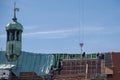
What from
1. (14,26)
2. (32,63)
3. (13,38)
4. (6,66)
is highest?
(14,26)

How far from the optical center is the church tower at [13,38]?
39.2m

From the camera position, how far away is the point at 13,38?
1566 inches

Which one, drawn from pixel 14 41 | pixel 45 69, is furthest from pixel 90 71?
pixel 14 41

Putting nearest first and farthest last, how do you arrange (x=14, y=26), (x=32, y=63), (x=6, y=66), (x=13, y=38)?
(x=14, y=26), (x=13, y=38), (x=6, y=66), (x=32, y=63)

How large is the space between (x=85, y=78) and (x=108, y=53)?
3.88 metres

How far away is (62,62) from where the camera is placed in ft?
138

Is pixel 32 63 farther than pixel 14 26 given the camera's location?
Yes

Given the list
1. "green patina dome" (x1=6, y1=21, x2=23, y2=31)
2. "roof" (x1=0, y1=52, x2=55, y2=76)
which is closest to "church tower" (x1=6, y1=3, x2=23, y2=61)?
→ "green patina dome" (x1=6, y1=21, x2=23, y2=31)

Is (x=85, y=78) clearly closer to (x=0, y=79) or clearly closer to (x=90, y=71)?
(x=90, y=71)

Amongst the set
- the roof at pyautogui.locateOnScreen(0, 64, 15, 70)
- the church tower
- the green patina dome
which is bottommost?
the roof at pyautogui.locateOnScreen(0, 64, 15, 70)

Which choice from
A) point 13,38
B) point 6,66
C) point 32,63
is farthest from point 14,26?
point 32,63

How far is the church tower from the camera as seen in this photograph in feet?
129

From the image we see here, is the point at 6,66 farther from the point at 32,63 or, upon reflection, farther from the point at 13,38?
the point at 13,38

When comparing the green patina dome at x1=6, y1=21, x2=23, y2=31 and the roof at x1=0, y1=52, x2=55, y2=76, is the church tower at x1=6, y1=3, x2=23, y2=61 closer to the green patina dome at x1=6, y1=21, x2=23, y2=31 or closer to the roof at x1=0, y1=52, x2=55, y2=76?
the green patina dome at x1=6, y1=21, x2=23, y2=31
